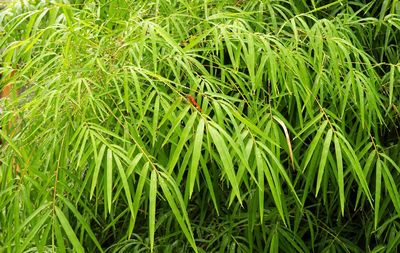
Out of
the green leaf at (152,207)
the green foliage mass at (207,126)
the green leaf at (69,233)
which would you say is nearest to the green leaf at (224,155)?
the green foliage mass at (207,126)

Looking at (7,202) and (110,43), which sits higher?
(110,43)

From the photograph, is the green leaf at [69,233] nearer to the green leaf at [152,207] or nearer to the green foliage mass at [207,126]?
the green foliage mass at [207,126]

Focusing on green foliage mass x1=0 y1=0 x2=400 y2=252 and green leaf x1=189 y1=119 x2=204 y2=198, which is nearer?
green leaf x1=189 y1=119 x2=204 y2=198

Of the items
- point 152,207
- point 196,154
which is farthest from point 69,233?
point 196,154

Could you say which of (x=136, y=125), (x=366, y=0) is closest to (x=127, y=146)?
(x=136, y=125)

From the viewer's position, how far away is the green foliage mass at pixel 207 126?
1434 millimetres

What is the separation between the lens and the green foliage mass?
1434 millimetres

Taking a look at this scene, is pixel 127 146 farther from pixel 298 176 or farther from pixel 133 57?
pixel 298 176

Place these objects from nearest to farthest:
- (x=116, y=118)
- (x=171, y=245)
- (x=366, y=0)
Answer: (x=116, y=118) → (x=171, y=245) → (x=366, y=0)

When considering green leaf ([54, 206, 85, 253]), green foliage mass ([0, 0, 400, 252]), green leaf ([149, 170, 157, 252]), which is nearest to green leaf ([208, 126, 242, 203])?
green foliage mass ([0, 0, 400, 252])

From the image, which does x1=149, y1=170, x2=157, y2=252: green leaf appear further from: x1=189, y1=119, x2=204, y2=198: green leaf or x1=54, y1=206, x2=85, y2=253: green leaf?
x1=54, y1=206, x2=85, y2=253: green leaf

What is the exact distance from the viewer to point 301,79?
1.55m

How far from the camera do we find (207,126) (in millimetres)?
1340

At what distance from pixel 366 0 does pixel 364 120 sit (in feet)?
1.53
